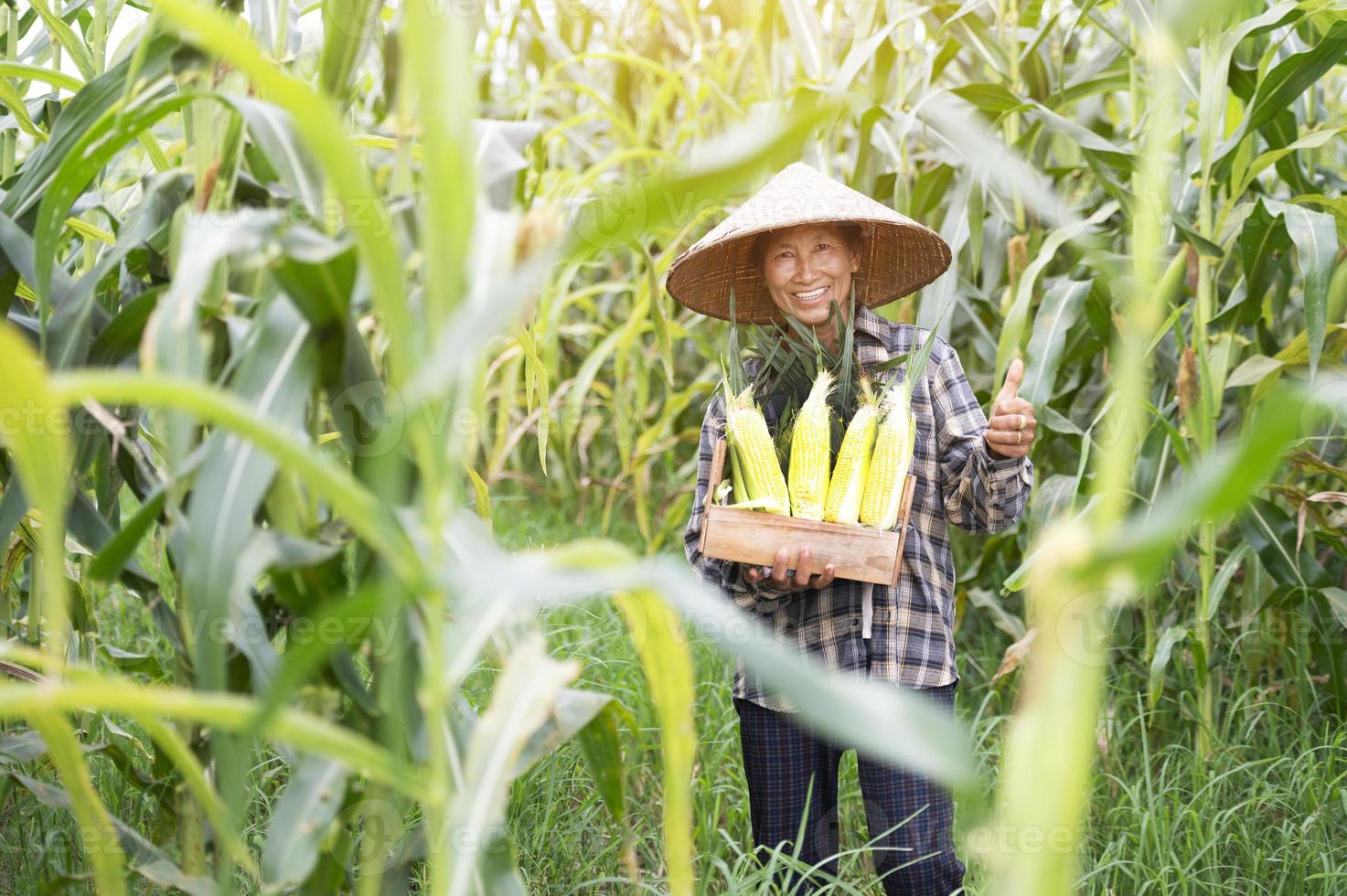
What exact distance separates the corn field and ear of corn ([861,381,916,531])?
209 millimetres

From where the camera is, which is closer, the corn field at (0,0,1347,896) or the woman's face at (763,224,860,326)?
the corn field at (0,0,1347,896)

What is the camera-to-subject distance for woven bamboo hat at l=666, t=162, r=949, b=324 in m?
1.55

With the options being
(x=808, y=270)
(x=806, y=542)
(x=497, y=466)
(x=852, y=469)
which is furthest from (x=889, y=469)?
(x=497, y=466)

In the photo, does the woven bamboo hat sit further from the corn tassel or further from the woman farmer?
the corn tassel

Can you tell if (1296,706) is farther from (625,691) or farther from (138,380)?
(138,380)

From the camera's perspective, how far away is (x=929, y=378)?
1643mm

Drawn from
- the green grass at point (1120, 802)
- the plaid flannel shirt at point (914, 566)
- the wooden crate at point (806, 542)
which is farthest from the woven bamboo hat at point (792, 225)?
the green grass at point (1120, 802)

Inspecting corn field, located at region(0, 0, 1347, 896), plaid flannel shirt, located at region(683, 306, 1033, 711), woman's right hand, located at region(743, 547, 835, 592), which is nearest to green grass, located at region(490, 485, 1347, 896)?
corn field, located at region(0, 0, 1347, 896)

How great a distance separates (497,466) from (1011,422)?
147cm

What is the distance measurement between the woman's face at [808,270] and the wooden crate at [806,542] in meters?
0.35

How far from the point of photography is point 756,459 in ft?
4.87

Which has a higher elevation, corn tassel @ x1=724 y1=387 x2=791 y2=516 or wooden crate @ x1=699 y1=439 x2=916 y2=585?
corn tassel @ x1=724 y1=387 x2=791 y2=516

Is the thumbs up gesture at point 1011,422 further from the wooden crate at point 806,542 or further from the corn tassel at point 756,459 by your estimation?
the corn tassel at point 756,459

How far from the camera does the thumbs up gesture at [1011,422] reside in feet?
4.68
